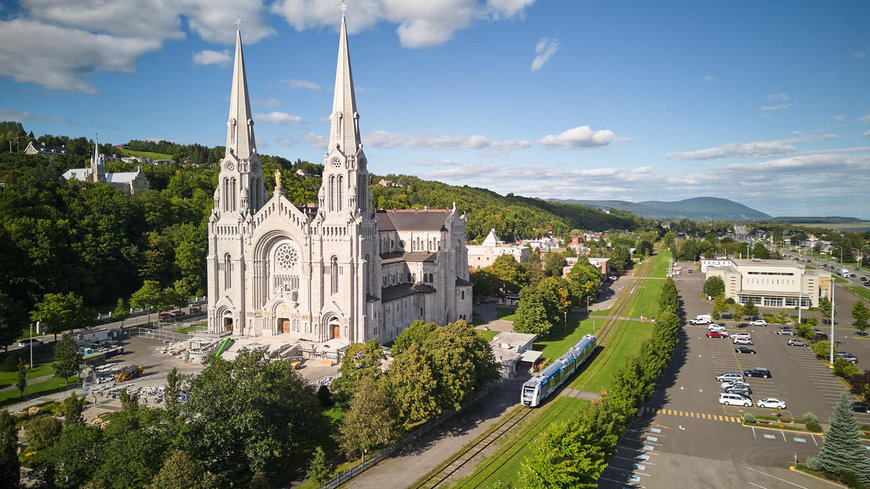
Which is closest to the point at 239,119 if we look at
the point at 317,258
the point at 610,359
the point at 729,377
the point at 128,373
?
the point at 317,258

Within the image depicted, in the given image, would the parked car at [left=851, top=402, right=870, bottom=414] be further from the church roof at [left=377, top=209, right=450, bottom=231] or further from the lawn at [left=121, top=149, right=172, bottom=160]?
the lawn at [left=121, top=149, right=172, bottom=160]

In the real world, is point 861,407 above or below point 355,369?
below

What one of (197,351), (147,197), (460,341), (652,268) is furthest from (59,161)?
(652,268)

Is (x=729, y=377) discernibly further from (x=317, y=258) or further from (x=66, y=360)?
(x=66, y=360)

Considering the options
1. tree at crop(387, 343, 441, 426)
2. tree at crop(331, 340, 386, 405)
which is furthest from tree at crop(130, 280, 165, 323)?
tree at crop(387, 343, 441, 426)

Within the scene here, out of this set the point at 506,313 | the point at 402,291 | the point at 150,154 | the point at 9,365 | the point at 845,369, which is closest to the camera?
the point at 9,365

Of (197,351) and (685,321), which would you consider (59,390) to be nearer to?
(197,351)
